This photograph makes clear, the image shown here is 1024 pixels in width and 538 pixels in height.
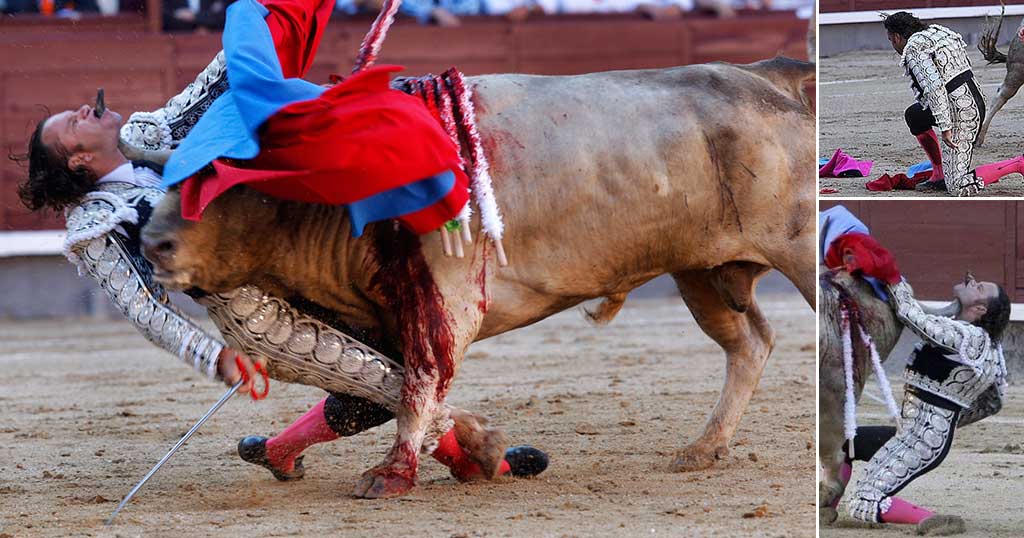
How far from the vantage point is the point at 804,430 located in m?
4.24

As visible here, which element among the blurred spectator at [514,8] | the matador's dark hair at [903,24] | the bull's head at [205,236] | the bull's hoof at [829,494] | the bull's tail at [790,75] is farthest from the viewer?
the blurred spectator at [514,8]

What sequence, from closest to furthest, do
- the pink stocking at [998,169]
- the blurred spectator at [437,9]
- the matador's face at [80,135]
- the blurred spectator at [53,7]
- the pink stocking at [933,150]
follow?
the pink stocking at [998,169] < the pink stocking at [933,150] < the matador's face at [80,135] < the blurred spectator at [53,7] < the blurred spectator at [437,9]

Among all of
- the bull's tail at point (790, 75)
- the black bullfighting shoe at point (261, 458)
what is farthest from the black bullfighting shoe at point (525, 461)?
the bull's tail at point (790, 75)

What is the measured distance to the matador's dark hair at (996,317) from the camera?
2.95 meters

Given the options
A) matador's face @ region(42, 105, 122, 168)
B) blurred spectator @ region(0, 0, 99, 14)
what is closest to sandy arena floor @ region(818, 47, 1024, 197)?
matador's face @ region(42, 105, 122, 168)

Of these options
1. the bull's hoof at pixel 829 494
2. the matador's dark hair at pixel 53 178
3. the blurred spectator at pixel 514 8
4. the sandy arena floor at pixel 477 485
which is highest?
the matador's dark hair at pixel 53 178

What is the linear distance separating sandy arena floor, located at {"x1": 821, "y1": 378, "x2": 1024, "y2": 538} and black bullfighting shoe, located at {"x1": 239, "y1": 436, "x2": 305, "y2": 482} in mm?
1499

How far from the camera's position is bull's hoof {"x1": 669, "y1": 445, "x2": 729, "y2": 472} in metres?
3.73

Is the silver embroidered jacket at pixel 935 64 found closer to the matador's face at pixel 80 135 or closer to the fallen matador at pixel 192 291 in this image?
the fallen matador at pixel 192 291

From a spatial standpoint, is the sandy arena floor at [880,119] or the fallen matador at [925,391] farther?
the fallen matador at [925,391]

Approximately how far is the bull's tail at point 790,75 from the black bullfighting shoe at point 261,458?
163cm

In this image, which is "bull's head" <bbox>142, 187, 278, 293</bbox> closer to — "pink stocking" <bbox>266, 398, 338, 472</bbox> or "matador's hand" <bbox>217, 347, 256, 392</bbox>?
"matador's hand" <bbox>217, 347, 256, 392</bbox>

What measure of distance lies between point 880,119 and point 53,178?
1961 mm

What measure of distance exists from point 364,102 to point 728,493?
1.35 metres
